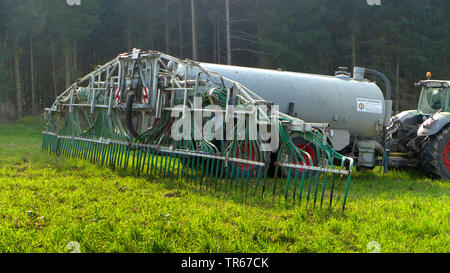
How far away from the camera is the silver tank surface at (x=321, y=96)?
866 centimetres

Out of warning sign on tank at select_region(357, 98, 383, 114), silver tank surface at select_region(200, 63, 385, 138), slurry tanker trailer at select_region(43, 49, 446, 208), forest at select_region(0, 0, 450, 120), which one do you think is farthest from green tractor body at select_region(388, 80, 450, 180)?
forest at select_region(0, 0, 450, 120)

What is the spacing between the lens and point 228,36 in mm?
21922

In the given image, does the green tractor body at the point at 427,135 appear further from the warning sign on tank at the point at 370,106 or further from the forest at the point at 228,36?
the forest at the point at 228,36

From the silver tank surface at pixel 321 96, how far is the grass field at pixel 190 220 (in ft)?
7.55

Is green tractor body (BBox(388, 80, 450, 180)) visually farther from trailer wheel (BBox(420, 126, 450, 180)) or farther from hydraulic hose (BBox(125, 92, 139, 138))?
hydraulic hose (BBox(125, 92, 139, 138))

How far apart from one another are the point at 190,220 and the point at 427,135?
20.8 ft

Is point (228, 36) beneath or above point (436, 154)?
above

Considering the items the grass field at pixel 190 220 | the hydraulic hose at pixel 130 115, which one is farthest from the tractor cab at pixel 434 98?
the hydraulic hose at pixel 130 115

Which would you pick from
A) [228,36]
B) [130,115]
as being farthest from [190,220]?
[228,36]

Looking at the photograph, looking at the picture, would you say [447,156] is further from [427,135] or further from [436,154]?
[427,135]

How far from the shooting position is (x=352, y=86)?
31.8 feet
